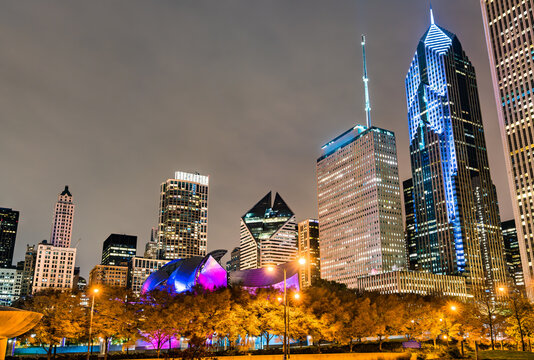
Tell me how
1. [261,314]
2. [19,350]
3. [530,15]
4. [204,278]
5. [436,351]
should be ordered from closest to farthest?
[436,351], [261,314], [19,350], [204,278], [530,15]

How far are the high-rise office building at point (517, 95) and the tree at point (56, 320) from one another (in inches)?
5392

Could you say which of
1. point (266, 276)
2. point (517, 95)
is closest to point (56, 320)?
point (266, 276)

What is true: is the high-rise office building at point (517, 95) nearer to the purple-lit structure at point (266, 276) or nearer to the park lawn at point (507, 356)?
the purple-lit structure at point (266, 276)

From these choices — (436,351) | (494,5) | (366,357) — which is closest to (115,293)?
(366,357)

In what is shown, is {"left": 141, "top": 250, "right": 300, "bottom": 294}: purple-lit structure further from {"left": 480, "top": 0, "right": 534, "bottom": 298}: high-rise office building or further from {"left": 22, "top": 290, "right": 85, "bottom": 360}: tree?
{"left": 480, "top": 0, "right": 534, "bottom": 298}: high-rise office building

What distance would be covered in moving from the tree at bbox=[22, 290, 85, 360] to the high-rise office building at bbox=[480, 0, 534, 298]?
136960 mm

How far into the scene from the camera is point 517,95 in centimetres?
15538

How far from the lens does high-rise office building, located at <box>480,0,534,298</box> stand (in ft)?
496

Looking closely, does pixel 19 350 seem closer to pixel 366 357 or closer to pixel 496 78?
pixel 366 357

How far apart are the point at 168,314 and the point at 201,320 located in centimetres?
445

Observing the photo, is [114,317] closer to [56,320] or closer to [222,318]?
[56,320]

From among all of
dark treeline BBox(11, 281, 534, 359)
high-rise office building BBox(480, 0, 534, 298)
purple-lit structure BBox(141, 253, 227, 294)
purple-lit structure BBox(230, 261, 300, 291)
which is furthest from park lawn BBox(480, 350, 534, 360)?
high-rise office building BBox(480, 0, 534, 298)

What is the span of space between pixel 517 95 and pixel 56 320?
508 ft

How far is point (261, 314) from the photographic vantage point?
68875 mm
